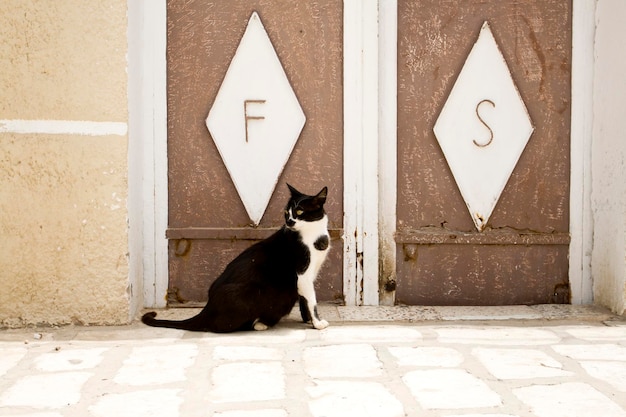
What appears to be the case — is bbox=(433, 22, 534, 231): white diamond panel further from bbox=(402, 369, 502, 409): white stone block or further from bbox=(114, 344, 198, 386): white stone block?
bbox=(114, 344, 198, 386): white stone block

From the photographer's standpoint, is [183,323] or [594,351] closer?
[594,351]

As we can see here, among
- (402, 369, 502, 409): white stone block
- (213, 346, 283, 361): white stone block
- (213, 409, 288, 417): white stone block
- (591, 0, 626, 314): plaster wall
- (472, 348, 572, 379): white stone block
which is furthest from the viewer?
(591, 0, 626, 314): plaster wall

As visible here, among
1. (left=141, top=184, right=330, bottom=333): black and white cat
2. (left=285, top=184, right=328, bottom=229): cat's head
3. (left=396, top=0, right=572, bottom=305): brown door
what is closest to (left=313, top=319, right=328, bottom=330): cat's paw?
(left=141, top=184, right=330, bottom=333): black and white cat

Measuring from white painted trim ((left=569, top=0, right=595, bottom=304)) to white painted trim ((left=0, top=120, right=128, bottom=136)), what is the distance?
→ 279cm

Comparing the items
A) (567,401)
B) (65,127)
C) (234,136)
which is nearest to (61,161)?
(65,127)

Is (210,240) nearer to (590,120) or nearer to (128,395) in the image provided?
(128,395)

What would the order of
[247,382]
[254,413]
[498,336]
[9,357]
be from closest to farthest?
[254,413] < [247,382] < [9,357] < [498,336]

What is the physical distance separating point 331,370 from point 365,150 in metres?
1.75

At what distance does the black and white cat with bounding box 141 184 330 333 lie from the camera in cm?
363

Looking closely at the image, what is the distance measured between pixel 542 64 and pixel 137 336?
2961 mm

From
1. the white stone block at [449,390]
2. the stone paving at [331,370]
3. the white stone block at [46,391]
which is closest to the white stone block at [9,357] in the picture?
the stone paving at [331,370]

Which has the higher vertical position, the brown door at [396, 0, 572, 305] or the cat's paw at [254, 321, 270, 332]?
the brown door at [396, 0, 572, 305]

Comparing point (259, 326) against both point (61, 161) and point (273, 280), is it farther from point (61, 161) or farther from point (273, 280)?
point (61, 161)

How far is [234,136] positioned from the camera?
4.28m
